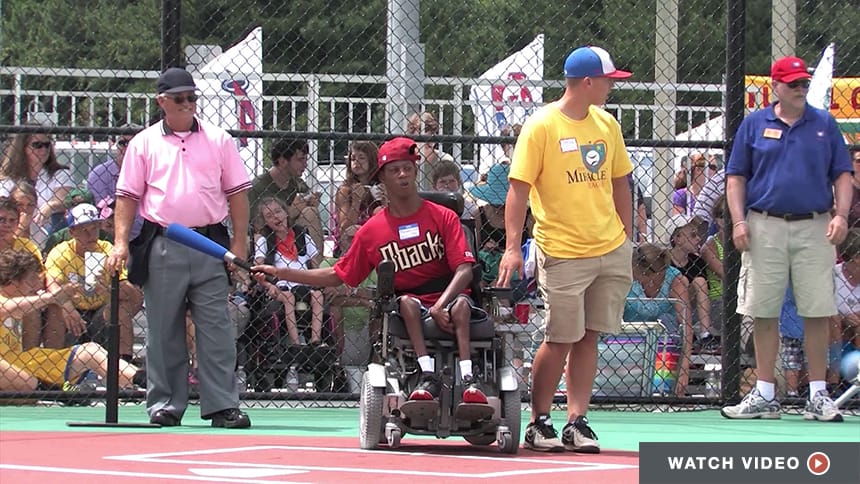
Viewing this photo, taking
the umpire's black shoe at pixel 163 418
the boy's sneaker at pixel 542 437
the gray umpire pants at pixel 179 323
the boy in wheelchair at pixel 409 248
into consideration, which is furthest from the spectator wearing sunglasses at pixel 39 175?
the boy's sneaker at pixel 542 437

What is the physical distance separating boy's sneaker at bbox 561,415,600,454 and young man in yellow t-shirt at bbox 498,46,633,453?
1 cm

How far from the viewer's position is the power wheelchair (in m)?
7.34

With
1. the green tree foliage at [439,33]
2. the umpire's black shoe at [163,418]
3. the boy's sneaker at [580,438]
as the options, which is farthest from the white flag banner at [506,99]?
the boy's sneaker at [580,438]

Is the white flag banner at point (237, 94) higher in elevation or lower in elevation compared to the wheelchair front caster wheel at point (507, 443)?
higher

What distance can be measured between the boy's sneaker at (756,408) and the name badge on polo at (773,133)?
1.52 m

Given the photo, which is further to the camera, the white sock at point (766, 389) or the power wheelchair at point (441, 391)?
the white sock at point (766, 389)

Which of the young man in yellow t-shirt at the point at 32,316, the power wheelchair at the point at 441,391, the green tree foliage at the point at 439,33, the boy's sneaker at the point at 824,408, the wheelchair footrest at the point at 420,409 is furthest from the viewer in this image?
the green tree foliage at the point at 439,33

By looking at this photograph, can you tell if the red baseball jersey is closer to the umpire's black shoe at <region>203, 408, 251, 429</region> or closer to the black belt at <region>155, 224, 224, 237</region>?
the black belt at <region>155, 224, 224, 237</region>

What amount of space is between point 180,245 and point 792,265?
3.62 m

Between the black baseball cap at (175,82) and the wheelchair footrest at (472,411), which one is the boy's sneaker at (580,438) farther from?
the black baseball cap at (175,82)

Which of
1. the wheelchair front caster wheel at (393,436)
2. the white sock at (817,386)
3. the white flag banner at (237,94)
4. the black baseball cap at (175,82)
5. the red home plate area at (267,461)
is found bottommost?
the red home plate area at (267,461)

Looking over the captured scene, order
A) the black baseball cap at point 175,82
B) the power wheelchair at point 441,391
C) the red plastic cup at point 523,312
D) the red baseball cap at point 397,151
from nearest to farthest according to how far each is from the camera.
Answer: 1. the power wheelchair at point 441,391
2. the red baseball cap at point 397,151
3. the black baseball cap at point 175,82
4. the red plastic cup at point 523,312

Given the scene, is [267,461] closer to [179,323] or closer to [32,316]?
[179,323]

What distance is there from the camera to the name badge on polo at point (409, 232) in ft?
25.3
